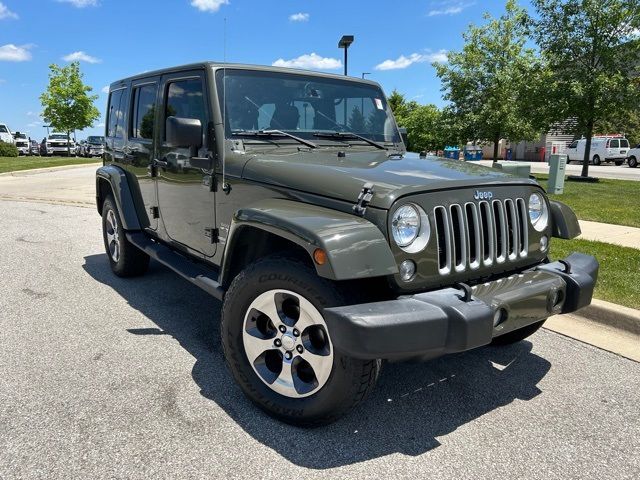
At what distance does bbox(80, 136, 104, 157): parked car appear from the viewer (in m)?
37.6

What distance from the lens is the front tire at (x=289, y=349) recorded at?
2.50 meters

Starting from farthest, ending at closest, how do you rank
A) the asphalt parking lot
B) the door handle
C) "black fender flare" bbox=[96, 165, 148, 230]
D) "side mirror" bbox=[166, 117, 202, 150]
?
"black fender flare" bbox=[96, 165, 148, 230] < the door handle < "side mirror" bbox=[166, 117, 202, 150] < the asphalt parking lot

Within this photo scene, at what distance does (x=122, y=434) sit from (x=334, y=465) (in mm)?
1101

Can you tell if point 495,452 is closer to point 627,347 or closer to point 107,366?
point 627,347

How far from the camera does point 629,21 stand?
14.6 m

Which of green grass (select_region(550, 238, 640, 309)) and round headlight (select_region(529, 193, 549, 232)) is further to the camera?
green grass (select_region(550, 238, 640, 309))

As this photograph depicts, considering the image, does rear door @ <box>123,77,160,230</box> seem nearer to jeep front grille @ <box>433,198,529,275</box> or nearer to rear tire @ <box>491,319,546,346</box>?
jeep front grille @ <box>433,198,529,275</box>

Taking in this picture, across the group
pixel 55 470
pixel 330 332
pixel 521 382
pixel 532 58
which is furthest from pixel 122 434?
pixel 532 58

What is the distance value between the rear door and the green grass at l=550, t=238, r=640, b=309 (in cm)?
399

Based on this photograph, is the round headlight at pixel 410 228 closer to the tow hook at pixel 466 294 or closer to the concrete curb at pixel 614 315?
the tow hook at pixel 466 294

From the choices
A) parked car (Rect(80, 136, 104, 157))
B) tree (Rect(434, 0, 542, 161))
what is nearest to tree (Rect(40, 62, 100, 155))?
parked car (Rect(80, 136, 104, 157))

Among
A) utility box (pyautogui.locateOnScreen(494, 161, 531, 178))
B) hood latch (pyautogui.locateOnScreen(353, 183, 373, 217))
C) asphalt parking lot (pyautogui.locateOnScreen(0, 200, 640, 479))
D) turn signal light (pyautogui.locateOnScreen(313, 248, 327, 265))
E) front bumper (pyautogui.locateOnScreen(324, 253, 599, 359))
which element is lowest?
asphalt parking lot (pyautogui.locateOnScreen(0, 200, 640, 479))

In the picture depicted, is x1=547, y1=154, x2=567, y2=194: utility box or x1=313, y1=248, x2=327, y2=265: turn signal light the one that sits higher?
x1=547, y1=154, x2=567, y2=194: utility box

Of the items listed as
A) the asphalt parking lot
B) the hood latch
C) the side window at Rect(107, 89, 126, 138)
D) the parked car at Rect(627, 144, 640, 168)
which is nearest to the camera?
the asphalt parking lot
